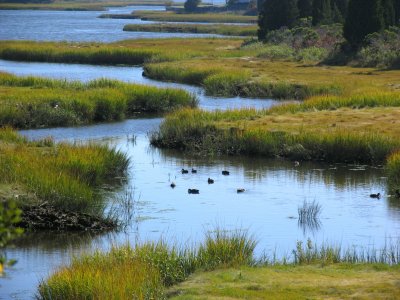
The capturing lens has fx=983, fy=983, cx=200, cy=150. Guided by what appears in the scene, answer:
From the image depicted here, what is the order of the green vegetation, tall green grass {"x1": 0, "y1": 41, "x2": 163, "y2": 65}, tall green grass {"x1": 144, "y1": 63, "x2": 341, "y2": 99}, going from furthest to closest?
tall green grass {"x1": 0, "y1": 41, "x2": 163, "y2": 65}
tall green grass {"x1": 144, "y1": 63, "x2": 341, "y2": 99}
the green vegetation

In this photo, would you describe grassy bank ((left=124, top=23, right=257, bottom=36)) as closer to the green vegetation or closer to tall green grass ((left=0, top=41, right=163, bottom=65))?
tall green grass ((left=0, top=41, right=163, bottom=65))

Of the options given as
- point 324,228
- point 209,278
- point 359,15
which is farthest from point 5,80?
point 209,278

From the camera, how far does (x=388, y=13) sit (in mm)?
64875

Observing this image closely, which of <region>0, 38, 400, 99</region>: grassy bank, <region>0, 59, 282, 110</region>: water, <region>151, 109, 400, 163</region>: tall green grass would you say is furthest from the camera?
<region>0, 38, 400, 99</region>: grassy bank

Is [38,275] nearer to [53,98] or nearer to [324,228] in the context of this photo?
[324,228]

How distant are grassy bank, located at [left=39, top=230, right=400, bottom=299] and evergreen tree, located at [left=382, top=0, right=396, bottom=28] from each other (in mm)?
49047

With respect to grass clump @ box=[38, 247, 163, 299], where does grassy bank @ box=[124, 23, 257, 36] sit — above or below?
above

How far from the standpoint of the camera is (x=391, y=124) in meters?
32.6

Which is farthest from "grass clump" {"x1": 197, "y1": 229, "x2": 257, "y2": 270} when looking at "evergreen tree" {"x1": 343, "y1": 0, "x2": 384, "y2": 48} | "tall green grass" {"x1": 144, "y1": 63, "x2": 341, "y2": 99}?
"evergreen tree" {"x1": 343, "y1": 0, "x2": 384, "y2": 48}

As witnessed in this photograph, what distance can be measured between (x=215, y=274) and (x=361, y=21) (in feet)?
156

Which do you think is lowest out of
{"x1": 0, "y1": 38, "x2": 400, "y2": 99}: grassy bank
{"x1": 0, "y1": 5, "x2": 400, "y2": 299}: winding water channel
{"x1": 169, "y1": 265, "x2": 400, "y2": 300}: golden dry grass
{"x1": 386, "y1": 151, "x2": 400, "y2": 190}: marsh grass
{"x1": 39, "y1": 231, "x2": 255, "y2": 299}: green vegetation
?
{"x1": 0, "y1": 5, "x2": 400, "y2": 299}: winding water channel

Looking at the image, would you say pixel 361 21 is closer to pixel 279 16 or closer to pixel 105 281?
pixel 279 16

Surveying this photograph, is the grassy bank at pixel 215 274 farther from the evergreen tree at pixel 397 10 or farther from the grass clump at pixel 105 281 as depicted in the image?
the evergreen tree at pixel 397 10

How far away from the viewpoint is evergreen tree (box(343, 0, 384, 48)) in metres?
59.7
